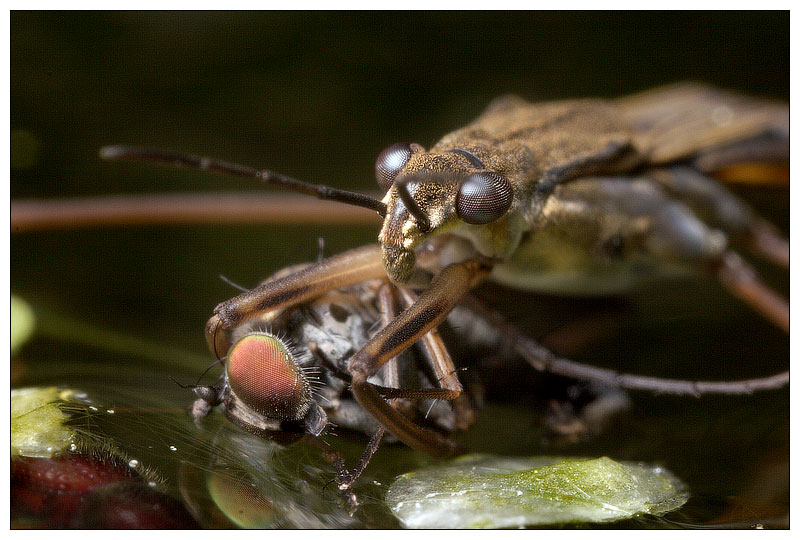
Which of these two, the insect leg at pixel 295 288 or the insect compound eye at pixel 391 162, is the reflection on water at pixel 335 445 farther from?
the insect compound eye at pixel 391 162

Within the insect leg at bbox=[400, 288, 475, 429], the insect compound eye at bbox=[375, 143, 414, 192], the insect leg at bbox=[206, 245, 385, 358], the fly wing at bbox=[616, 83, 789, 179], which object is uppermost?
the fly wing at bbox=[616, 83, 789, 179]

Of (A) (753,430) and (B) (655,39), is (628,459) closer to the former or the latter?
(A) (753,430)

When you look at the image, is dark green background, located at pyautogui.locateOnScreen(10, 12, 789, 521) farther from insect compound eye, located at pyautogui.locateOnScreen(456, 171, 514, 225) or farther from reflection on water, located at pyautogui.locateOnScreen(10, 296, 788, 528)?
insect compound eye, located at pyautogui.locateOnScreen(456, 171, 514, 225)

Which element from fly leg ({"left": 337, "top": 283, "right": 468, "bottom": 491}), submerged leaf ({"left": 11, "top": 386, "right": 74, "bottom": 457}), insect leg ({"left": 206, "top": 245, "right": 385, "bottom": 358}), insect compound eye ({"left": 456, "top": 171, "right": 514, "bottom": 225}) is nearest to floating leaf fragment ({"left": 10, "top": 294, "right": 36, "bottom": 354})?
submerged leaf ({"left": 11, "top": 386, "right": 74, "bottom": 457})

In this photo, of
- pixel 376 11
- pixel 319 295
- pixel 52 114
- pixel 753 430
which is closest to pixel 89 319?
pixel 52 114

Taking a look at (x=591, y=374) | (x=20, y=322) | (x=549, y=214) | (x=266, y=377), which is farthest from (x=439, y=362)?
(x=20, y=322)

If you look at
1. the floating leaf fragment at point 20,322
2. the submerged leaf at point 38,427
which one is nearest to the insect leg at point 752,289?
the submerged leaf at point 38,427

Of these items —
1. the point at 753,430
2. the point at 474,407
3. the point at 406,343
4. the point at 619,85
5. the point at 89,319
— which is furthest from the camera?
the point at 619,85
